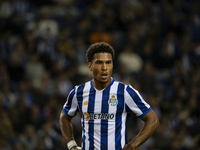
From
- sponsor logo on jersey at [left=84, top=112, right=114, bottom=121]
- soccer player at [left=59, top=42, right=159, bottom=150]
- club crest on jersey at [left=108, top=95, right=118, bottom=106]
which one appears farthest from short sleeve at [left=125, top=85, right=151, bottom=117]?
sponsor logo on jersey at [left=84, top=112, right=114, bottom=121]

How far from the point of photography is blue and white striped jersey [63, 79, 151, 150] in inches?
149

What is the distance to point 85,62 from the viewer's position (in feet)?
34.5

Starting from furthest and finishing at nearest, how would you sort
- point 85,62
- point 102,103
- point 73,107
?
point 85,62
point 73,107
point 102,103

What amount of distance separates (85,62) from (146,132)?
6.99 meters

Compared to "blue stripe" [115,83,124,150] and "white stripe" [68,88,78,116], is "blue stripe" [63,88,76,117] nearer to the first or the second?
"white stripe" [68,88,78,116]

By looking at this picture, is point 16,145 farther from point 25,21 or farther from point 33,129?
point 25,21

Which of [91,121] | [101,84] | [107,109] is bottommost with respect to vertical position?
[91,121]

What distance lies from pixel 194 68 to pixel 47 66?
14.8 feet

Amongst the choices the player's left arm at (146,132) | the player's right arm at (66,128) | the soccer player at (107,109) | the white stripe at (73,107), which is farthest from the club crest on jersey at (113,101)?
the player's right arm at (66,128)

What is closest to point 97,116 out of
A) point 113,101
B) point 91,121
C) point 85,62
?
point 91,121

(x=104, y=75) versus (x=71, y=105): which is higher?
(x=104, y=75)

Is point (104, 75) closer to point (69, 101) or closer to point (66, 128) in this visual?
point (69, 101)

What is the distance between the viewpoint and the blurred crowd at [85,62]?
8.82 m

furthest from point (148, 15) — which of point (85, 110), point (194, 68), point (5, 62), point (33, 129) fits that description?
point (85, 110)
